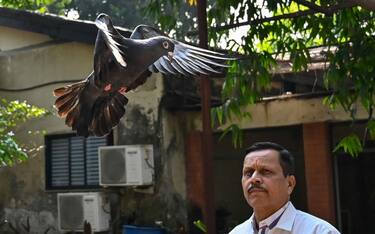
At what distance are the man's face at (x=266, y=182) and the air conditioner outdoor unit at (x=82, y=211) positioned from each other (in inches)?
269

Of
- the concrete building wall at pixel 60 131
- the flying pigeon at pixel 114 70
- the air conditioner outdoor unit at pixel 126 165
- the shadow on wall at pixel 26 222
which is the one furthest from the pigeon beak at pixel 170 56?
the shadow on wall at pixel 26 222

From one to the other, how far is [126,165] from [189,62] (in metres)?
6.61

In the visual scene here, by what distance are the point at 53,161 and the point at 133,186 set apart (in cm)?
187

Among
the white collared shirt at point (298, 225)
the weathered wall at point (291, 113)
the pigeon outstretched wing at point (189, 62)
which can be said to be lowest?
the white collared shirt at point (298, 225)

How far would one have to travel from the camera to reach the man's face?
244 centimetres

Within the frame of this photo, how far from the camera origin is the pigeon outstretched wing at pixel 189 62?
2334 millimetres

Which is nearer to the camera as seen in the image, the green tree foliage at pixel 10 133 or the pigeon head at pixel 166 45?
the pigeon head at pixel 166 45

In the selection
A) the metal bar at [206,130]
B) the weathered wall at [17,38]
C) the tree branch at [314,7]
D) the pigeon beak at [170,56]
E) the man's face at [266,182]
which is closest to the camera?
the pigeon beak at [170,56]

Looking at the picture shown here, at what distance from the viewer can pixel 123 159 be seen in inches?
351

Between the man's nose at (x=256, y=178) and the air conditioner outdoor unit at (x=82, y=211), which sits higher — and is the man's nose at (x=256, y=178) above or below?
above

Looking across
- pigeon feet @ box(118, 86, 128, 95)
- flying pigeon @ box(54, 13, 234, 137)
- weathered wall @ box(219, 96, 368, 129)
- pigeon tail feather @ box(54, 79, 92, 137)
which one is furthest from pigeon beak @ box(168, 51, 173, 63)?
weathered wall @ box(219, 96, 368, 129)

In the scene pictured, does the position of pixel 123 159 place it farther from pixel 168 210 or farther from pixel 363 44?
pixel 363 44

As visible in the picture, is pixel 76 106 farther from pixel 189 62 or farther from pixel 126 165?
pixel 126 165

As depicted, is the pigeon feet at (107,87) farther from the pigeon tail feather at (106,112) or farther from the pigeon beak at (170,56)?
the pigeon beak at (170,56)
